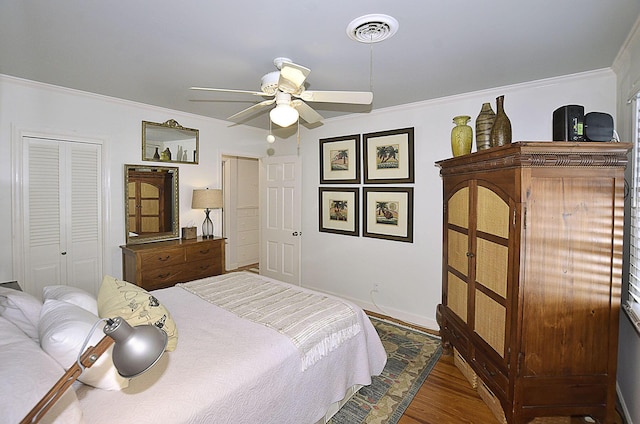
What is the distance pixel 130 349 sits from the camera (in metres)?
0.77

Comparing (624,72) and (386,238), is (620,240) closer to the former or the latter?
(624,72)

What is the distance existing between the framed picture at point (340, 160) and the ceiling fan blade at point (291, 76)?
2.07 meters

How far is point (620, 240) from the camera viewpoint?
1.76m

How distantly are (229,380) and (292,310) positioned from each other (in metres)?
0.76

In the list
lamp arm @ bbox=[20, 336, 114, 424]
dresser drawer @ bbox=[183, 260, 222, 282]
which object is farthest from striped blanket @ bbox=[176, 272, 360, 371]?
lamp arm @ bbox=[20, 336, 114, 424]

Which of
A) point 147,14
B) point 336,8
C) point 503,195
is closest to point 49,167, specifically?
point 147,14

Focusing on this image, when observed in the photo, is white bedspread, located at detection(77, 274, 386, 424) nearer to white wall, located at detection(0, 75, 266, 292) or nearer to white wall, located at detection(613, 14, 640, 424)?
white wall, located at detection(613, 14, 640, 424)

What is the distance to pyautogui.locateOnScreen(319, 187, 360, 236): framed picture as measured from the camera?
408 cm

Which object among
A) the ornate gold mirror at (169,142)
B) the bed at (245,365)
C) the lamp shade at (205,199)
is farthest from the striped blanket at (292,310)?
the ornate gold mirror at (169,142)

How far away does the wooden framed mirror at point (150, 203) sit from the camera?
3617 mm

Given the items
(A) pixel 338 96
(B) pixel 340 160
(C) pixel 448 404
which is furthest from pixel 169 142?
(C) pixel 448 404

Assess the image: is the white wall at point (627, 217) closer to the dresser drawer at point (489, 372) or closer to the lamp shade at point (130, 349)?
the dresser drawer at point (489, 372)

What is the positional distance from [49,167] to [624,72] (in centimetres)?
491

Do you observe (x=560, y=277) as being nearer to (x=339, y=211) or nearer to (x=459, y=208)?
(x=459, y=208)
